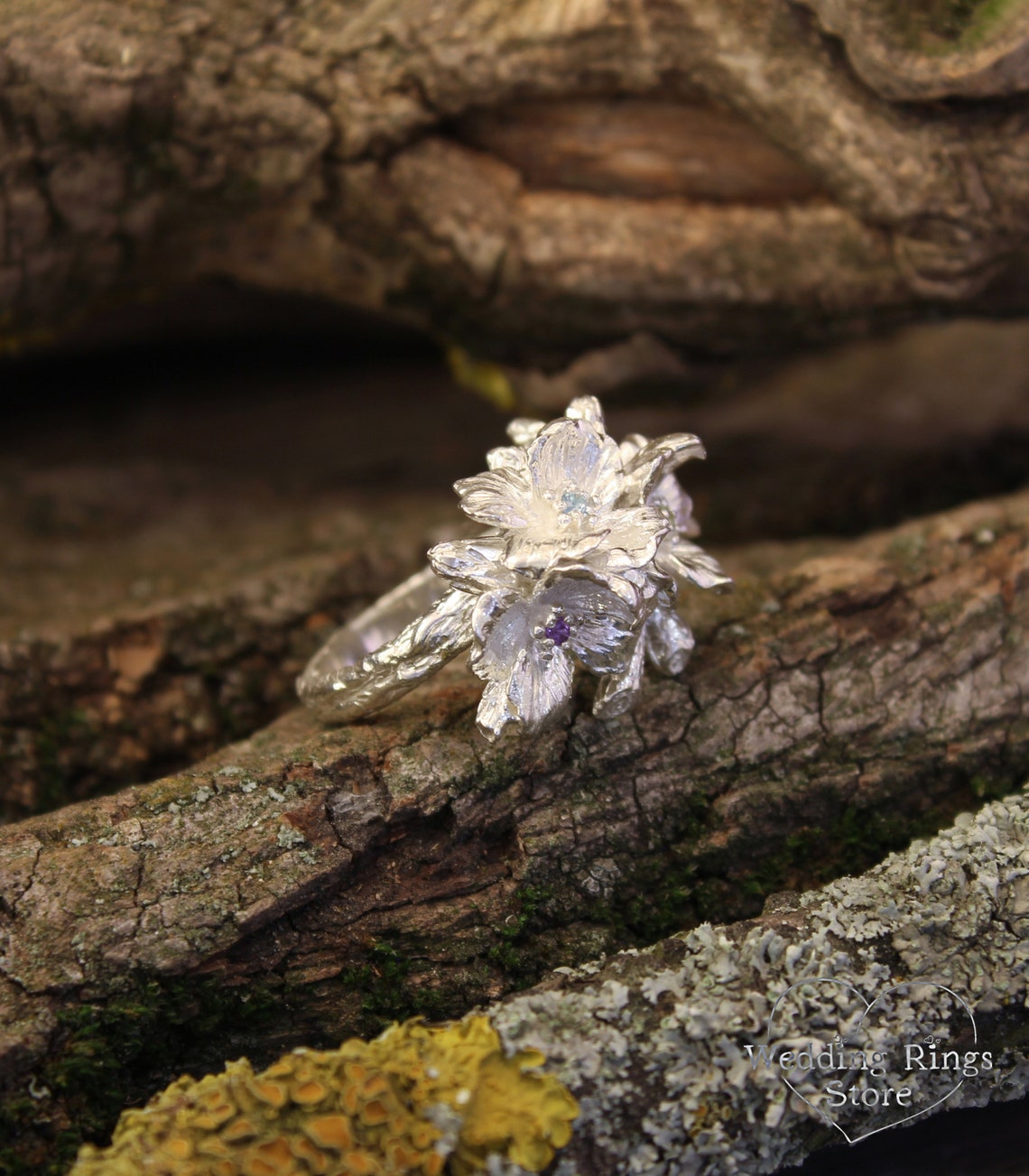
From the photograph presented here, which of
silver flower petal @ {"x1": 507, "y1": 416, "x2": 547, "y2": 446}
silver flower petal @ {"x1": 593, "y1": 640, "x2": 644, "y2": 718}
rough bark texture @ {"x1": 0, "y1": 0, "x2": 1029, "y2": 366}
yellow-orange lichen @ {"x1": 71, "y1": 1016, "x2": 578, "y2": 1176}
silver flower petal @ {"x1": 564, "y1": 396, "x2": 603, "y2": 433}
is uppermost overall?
rough bark texture @ {"x1": 0, "y1": 0, "x2": 1029, "y2": 366}

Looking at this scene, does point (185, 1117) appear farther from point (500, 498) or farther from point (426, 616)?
point (500, 498)

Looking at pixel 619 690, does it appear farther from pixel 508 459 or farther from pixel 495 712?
pixel 508 459

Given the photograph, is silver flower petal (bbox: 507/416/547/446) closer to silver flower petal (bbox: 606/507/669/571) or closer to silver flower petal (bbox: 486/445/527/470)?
silver flower petal (bbox: 486/445/527/470)

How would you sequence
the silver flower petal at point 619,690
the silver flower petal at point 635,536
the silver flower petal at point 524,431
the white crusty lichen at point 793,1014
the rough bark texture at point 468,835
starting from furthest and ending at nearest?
the silver flower petal at point 524,431
the silver flower petal at point 619,690
the silver flower petal at point 635,536
the rough bark texture at point 468,835
the white crusty lichen at point 793,1014

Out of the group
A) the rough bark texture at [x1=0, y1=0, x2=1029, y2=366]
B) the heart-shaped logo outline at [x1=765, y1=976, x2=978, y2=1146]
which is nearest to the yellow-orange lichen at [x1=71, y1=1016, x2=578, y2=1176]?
the heart-shaped logo outline at [x1=765, y1=976, x2=978, y2=1146]

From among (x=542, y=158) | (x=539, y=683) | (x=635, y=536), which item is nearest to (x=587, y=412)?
(x=635, y=536)

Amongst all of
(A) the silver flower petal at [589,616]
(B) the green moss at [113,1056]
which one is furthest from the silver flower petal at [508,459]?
(B) the green moss at [113,1056]

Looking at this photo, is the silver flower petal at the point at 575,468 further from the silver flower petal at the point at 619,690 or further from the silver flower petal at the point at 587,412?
the silver flower petal at the point at 619,690

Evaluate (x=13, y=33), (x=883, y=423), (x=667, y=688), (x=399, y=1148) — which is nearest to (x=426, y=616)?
(x=667, y=688)
